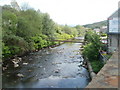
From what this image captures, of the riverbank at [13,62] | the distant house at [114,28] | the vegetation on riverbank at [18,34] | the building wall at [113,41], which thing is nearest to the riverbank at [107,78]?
the distant house at [114,28]

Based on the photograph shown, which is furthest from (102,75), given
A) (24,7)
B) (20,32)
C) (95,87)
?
(24,7)

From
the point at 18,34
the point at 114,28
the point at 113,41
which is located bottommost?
the point at 113,41

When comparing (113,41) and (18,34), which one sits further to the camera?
(18,34)

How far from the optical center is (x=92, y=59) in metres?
18.5

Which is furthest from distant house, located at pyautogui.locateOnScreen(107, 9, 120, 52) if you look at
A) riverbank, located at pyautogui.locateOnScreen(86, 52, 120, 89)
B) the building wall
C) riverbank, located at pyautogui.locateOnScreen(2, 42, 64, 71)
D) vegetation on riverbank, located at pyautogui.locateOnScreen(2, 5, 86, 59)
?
riverbank, located at pyautogui.locateOnScreen(86, 52, 120, 89)

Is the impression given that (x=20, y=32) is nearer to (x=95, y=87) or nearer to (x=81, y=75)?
(x=81, y=75)

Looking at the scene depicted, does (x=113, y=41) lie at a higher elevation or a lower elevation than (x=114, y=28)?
lower

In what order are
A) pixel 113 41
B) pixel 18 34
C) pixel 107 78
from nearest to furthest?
1. pixel 107 78
2. pixel 113 41
3. pixel 18 34

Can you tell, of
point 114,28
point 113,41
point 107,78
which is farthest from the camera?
point 113,41

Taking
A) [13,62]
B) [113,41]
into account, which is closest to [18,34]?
[13,62]

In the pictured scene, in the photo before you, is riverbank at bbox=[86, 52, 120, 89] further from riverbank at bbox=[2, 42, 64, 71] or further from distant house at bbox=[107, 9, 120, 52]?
riverbank at bbox=[2, 42, 64, 71]

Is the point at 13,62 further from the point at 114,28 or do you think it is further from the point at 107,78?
the point at 107,78

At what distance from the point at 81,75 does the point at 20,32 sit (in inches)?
580

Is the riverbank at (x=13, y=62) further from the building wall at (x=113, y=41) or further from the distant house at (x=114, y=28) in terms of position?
the distant house at (x=114, y=28)
